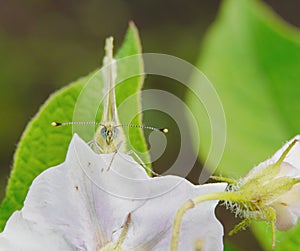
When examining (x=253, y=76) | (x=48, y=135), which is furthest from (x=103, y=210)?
(x=253, y=76)

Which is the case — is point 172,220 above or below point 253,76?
below

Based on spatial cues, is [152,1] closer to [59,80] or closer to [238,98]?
[59,80]

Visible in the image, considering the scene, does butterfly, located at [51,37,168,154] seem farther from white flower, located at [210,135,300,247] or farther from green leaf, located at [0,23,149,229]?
white flower, located at [210,135,300,247]

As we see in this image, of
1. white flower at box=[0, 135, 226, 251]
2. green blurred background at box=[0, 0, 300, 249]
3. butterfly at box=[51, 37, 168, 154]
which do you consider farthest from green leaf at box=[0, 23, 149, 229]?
green blurred background at box=[0, 0, 300, 249]

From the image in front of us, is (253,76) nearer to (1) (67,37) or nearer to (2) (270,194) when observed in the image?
(2) (270,194)

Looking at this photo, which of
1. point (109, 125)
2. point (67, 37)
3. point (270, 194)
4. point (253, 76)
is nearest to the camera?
point (270, 194)

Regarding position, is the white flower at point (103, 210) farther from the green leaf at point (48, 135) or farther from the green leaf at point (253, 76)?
the green leaf at point (253, 76)
